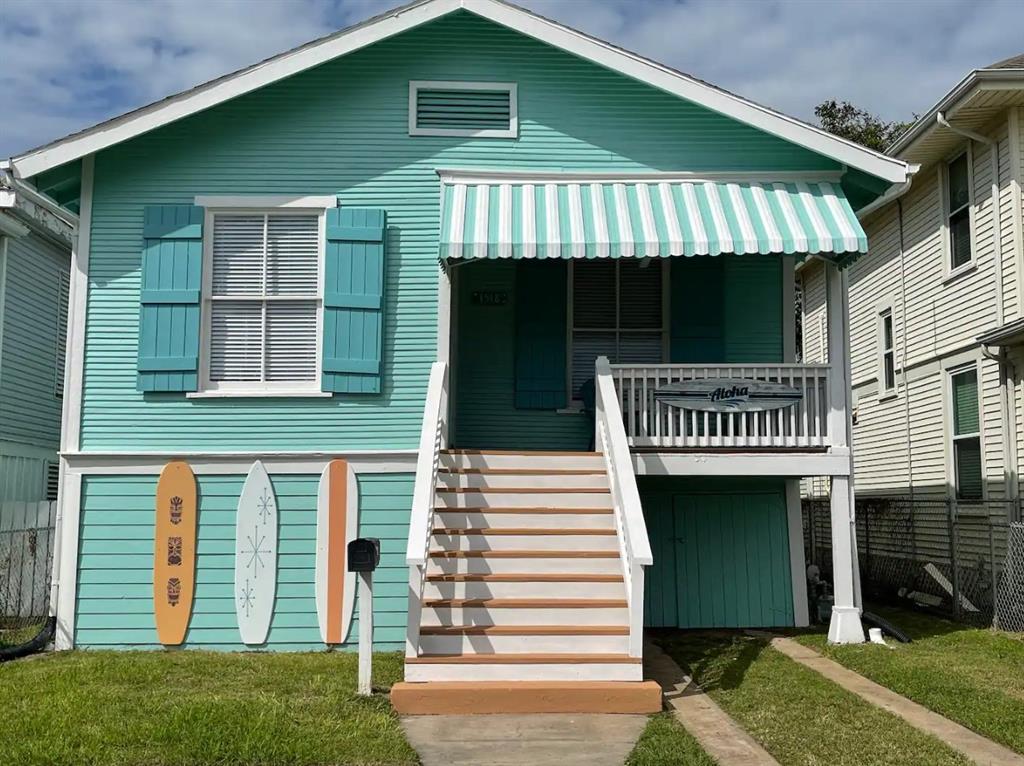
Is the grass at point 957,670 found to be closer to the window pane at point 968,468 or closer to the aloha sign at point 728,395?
the aloha sign at point 728,395

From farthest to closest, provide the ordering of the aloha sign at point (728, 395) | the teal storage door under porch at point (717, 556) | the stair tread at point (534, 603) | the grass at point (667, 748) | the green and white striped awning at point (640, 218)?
the teal storage door under porch at point (717, 556) < the aloha sign at point (728, 395) < the green and white striped awning at point (640, 218) < the stair tread at point (534, 603) < the grass at point (667, 748)

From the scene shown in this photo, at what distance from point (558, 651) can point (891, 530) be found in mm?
10388

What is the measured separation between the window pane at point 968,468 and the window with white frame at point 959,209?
257 centimetres

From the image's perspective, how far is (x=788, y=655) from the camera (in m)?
9.05

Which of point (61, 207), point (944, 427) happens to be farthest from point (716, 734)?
point (944, 427)

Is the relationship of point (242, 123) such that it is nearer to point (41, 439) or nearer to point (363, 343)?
point (363, 343)

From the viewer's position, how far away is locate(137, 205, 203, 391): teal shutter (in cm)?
985

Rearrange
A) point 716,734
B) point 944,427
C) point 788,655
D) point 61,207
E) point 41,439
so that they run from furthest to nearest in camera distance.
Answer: point 41,439 < point 944,427 < point 61,207 < point 788,655 < point 716,734

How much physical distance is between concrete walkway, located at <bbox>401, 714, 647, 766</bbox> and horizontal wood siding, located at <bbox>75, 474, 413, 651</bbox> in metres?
3.12

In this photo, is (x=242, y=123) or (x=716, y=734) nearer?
(x=716, y=734)

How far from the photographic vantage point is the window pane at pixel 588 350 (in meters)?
11.8

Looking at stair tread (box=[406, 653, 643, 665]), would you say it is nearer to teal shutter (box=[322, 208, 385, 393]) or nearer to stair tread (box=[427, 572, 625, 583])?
stair tread (box=[427, 572, 625, 583])

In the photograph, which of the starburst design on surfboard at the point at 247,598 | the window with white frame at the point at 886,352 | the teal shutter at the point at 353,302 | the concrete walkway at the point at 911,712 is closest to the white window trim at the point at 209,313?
the teal shutter at the point at 353,302

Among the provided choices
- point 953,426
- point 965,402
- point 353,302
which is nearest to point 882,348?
point 953,426
